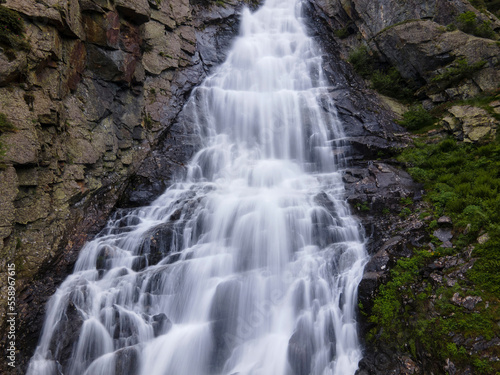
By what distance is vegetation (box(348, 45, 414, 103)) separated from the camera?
48.2 feet

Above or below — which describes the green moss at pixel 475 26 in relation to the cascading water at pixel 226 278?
above

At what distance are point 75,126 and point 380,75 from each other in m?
14.7

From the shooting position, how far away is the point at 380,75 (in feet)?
49.3

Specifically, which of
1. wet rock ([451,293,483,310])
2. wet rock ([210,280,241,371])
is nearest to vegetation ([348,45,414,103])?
wet rock ([451,293,483,310])

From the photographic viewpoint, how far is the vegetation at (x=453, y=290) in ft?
16.9

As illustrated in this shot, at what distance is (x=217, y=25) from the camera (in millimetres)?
18609

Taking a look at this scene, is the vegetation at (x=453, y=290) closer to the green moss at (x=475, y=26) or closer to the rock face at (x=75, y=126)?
the rock face at (x=75, y=126)

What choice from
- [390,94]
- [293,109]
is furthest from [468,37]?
[293,109]

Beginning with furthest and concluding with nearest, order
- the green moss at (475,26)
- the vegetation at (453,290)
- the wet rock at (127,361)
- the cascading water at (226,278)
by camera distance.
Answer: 1. the green moss at (475,26)
2. the cascading water at (226,278)
3. the wet rock at (127,361)
4. the vegetation at (453,290)

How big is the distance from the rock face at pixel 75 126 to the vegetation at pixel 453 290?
838 centimetres

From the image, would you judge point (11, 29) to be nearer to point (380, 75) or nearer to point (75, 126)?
point (75, 126)

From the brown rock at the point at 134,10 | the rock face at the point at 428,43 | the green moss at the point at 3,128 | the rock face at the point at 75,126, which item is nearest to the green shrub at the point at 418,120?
the rock face at the point at 428,43

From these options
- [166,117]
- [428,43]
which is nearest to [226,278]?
[166,117]

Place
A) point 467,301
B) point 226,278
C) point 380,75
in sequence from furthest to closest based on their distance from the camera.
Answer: point 380,75 < point 226,278 < point 467,301
